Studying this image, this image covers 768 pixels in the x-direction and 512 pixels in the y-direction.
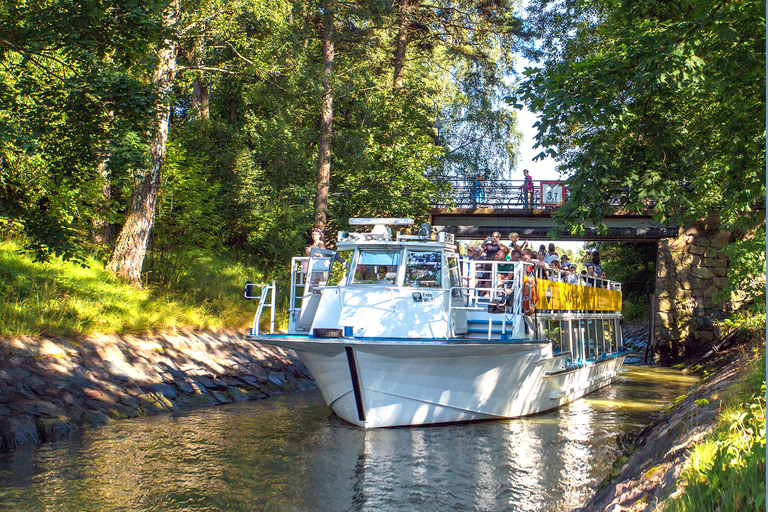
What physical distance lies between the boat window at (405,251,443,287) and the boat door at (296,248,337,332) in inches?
72.3

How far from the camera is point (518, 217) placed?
27.1 metres

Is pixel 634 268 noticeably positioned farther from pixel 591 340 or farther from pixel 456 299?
pixel 456 299

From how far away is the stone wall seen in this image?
25609 millimetres

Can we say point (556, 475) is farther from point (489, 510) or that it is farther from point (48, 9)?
point (48, 9)

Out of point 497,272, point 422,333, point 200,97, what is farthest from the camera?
point 200,97

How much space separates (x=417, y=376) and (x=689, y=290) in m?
17.8

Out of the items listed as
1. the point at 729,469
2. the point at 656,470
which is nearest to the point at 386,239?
the point at 656,470

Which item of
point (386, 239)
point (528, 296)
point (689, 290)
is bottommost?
point (689, 290)

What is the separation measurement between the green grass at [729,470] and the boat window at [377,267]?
7.35 metres

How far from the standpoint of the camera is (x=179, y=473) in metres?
8.95

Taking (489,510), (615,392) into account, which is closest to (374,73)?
(615,392)

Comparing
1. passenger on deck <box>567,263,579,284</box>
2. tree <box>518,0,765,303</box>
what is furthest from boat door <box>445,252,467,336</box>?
passenger on deck <box>567,263,579,284</box>

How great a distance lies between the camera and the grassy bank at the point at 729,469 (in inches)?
169

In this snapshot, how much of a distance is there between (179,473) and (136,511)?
142 cm
